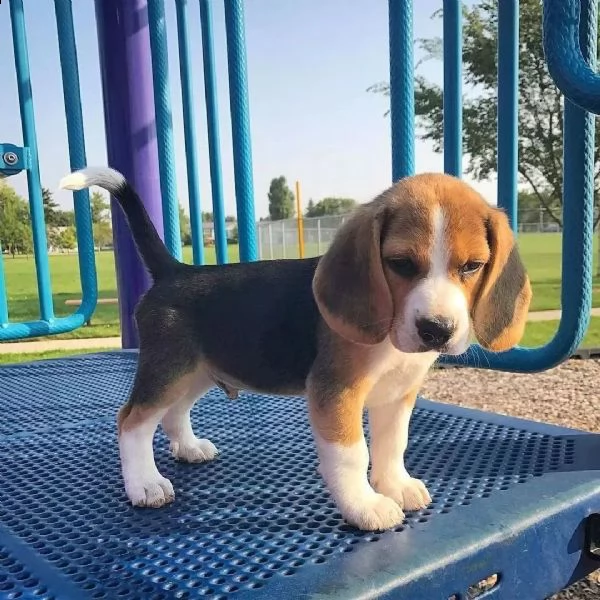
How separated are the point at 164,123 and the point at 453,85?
146 centimetres

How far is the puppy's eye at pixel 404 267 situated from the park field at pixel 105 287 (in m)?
4.33

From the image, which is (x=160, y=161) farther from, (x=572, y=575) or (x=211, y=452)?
(x=572, y=575)

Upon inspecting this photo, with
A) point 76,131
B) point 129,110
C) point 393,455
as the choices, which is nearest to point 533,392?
point 129,110

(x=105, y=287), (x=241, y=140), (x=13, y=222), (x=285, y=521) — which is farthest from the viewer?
(x=105, y=287)

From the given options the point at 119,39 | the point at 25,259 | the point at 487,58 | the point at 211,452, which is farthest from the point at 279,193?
the point at 211,452

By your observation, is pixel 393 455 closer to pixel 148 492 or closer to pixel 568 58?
pixel 148 492

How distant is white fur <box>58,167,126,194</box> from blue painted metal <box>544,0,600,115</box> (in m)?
1.13

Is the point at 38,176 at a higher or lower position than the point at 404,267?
higher

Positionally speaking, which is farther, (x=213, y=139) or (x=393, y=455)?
(x=213, y=139)

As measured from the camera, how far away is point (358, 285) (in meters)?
1.32

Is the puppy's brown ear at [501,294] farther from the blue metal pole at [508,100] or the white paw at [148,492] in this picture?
the blue metal pole at [508,100]

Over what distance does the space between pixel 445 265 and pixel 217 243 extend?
2281 millimetres

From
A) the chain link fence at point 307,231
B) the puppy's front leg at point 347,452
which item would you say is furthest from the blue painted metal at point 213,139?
the chain link fence at point 307,231

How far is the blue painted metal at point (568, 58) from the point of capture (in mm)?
1344
